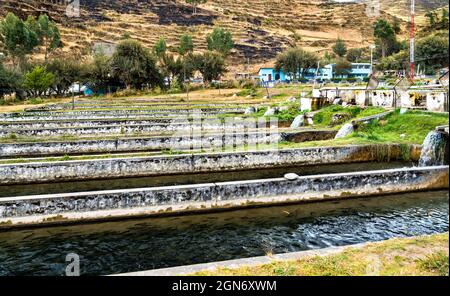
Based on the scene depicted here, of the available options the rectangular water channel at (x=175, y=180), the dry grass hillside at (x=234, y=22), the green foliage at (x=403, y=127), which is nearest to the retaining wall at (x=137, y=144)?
the rectangular water channel at (x=175, y=180)

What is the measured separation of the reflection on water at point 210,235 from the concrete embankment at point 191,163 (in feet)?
18.0

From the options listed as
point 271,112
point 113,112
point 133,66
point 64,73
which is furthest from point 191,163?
point 64,73

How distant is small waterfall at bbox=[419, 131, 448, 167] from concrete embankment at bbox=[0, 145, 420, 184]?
64.2 inches

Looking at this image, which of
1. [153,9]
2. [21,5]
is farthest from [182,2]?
→ [21,5]

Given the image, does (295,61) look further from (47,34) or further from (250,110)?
(47,34)

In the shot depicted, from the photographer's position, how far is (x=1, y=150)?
19.5 metres

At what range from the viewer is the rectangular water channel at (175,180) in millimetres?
14555

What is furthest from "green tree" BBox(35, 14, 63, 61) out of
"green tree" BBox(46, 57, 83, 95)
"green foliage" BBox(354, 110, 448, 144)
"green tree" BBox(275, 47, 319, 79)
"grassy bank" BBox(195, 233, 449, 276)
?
"grassy bank" BBox(195, 233, 449, 276)

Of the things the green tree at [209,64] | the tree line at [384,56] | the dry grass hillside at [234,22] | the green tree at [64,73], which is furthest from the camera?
the dry grass hillside at [234,22]

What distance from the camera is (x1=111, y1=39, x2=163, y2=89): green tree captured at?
60.3 metres

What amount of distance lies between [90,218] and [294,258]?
6.99 metres

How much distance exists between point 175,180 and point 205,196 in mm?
4383

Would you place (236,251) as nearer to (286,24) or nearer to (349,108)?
(349,108)

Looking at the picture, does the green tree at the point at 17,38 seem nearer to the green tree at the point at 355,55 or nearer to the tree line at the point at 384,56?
the tree line at the point at 384,56
